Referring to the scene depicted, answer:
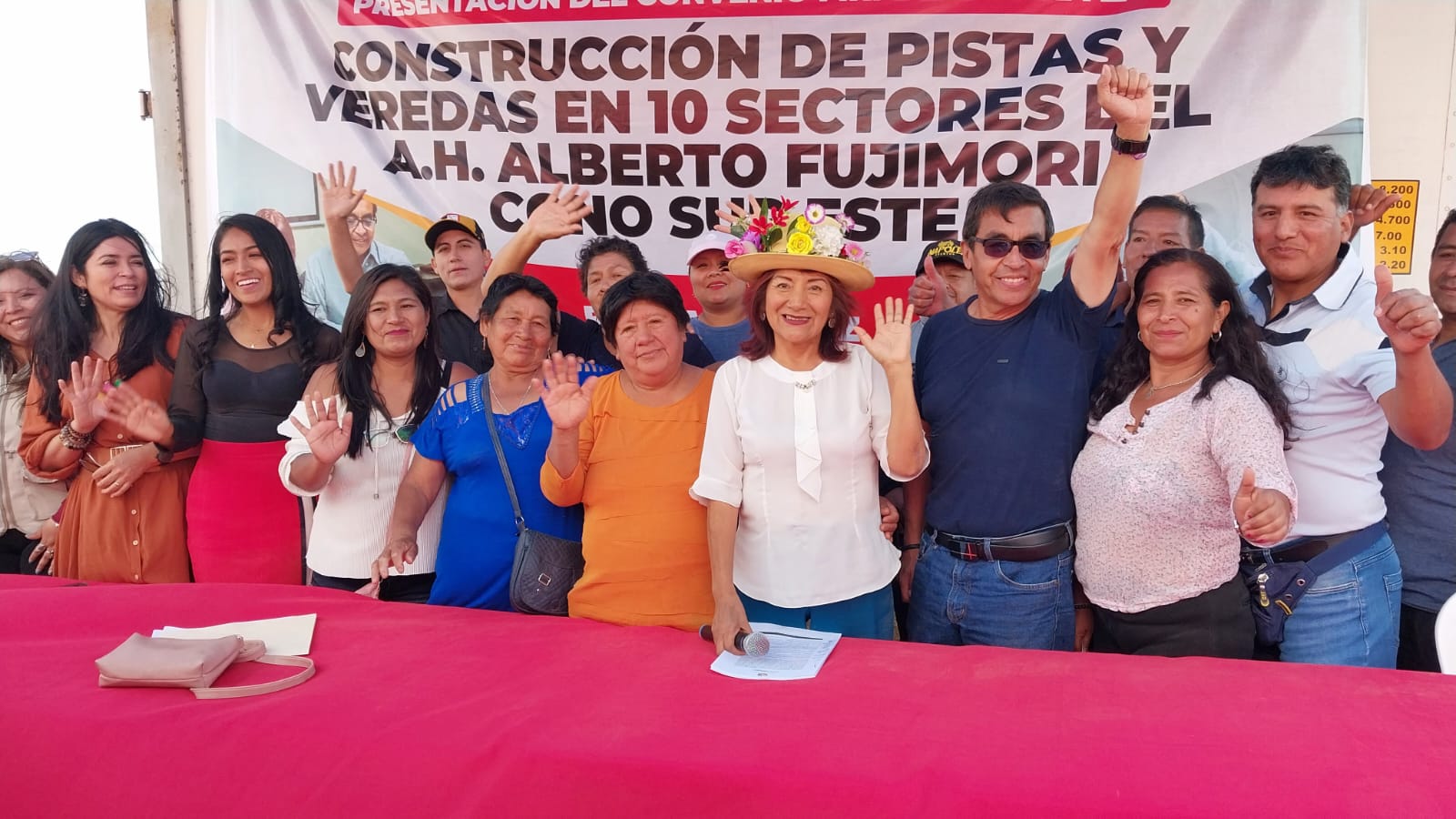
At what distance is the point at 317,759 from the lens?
4.81 ft

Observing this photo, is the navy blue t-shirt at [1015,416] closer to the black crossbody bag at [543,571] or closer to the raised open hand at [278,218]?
the black crossbody bag at [543,571]

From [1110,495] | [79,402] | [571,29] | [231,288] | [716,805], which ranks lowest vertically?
[716,805]

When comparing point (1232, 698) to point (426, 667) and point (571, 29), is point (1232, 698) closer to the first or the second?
point (426, 667)

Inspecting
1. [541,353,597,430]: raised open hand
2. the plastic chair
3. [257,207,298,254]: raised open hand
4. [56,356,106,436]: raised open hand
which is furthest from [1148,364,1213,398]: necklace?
[257,207,298,254]: raised open hand

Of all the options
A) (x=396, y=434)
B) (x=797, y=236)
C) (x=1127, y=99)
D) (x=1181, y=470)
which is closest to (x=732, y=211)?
(x=797, y=236)

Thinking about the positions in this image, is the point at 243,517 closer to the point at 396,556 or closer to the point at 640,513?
the point at 396,556

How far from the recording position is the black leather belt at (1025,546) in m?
2.19

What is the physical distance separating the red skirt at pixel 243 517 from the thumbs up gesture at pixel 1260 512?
251 centimetres

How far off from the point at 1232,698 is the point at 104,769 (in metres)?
1.86

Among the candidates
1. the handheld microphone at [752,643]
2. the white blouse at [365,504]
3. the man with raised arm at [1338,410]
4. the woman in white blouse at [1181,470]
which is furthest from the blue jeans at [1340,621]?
the white blouse at [365,504]

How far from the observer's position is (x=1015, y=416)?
7.20 feet

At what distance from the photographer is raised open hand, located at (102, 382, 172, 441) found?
267cm

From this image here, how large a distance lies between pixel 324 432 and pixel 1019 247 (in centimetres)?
182

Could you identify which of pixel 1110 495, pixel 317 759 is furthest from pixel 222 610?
pixel 1110 495
